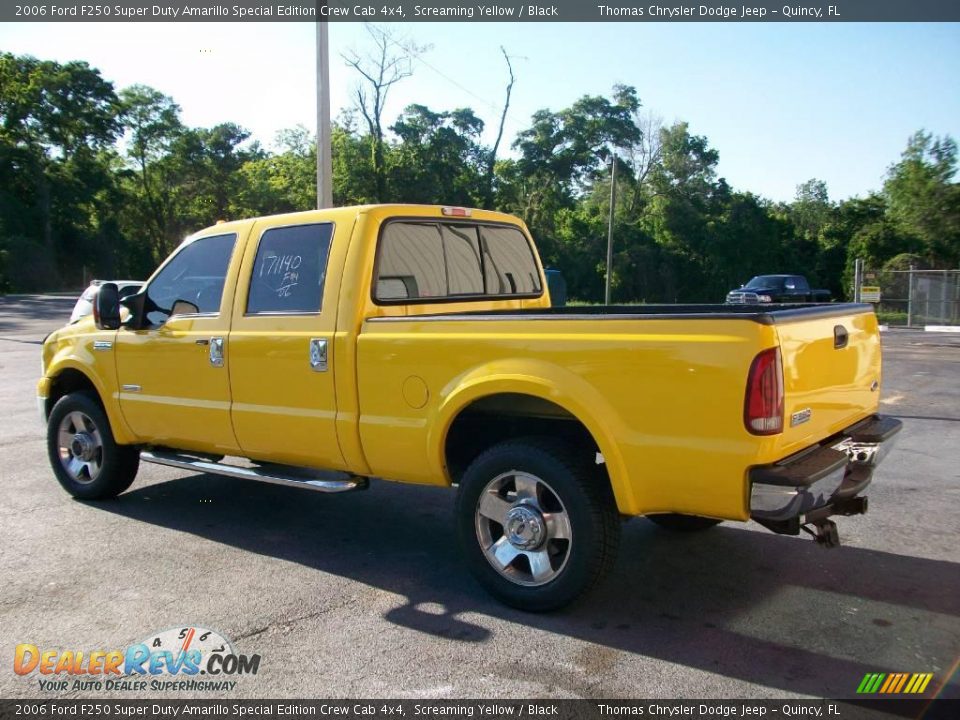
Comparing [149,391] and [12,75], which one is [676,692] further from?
[12,75]

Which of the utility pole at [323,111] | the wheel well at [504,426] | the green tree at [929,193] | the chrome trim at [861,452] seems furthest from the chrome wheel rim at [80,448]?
the green tree at [929,193]

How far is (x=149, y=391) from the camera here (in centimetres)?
566

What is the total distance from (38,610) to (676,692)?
9.94 ft

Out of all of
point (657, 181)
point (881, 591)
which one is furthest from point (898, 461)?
point (657, 181)

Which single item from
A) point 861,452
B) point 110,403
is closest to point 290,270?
point 110,403

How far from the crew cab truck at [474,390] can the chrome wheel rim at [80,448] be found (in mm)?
13

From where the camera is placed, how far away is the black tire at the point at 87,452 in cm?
605

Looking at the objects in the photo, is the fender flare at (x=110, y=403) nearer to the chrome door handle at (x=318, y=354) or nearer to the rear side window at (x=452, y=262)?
the chrome door handle at (x=318, y=354)

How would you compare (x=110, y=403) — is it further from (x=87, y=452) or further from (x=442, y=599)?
(x=442, y=599)

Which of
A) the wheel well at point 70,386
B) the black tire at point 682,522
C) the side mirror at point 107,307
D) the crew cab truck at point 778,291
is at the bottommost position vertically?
the black tire at point 682,522

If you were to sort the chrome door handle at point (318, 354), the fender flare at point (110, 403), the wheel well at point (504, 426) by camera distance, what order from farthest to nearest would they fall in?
1. the fender flare at point (110, 403)
2. the chrome door handle at point (318, 354)
3. the wheel well at point (504, 426)

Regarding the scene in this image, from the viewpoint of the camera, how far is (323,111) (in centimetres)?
1345

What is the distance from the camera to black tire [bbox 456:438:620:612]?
153 inches

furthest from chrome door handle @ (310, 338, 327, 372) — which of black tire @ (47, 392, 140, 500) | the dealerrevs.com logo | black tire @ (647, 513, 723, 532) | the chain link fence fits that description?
the chain link fence
